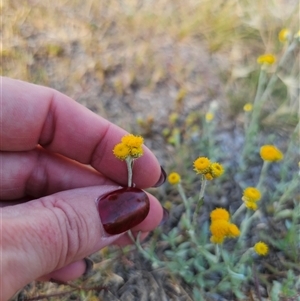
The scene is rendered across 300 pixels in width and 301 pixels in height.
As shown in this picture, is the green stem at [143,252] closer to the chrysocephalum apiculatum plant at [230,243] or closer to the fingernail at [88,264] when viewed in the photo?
the chrysocephalum apiculatum plant at [230,243]

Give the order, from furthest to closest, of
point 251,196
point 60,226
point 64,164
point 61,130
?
point 64,164, point 61,130, point 251,196, point 60,226

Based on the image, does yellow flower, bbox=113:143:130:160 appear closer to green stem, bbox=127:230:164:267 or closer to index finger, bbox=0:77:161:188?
index finger, bbox=0:77:161:188

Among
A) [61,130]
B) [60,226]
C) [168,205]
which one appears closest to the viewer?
[60,226]

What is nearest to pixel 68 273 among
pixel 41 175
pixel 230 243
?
pixel 41 175

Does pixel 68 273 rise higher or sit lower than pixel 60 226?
lower

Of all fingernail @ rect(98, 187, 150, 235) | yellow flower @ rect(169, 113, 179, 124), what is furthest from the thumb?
yellow flower @ rect(169, 113, 179, 124)

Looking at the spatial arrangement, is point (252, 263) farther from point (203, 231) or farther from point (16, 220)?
point (16, 220)

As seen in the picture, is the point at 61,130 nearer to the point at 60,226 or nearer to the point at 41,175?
the point at 41,175
